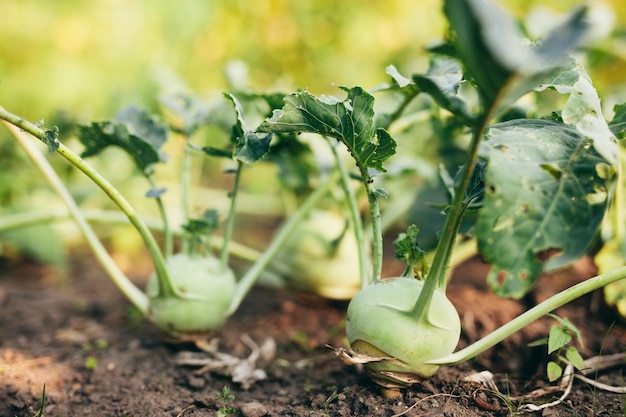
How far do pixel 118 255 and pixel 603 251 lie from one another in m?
2.27

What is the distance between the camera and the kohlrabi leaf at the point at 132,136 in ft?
5.06

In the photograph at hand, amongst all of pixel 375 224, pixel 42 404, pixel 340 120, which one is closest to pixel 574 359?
pixel 375 224

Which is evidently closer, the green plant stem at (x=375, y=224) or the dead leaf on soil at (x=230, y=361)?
the green plant stem at (x=375, y=224)

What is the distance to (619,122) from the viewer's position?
130cm

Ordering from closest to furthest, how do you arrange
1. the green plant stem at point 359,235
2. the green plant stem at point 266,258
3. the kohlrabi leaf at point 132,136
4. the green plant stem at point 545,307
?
the green plant stem at point 545,307, the green plant stem at point 359,235, the kohlrabi leaf at point 132,136, the green plant stem at point 266,258

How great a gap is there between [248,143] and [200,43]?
2.98m

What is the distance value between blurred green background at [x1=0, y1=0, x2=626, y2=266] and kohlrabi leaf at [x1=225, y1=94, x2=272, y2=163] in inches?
72.8

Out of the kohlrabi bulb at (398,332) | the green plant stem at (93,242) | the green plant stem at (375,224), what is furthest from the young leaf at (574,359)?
the green plant stem at (93,242)

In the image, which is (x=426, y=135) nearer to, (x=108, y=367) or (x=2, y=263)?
(x=108, y=367)

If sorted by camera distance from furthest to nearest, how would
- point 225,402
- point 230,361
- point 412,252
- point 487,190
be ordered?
point 230,361 < point 225,402 < point 412,252 < point 487,190

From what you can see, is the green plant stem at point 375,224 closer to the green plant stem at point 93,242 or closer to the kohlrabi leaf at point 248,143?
the kohlrabi leaf at point 248,143

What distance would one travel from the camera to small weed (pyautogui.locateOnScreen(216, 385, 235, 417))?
4.34 feet

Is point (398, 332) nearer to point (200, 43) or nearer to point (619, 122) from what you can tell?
point (619, 122)

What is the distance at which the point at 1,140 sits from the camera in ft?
9.66
